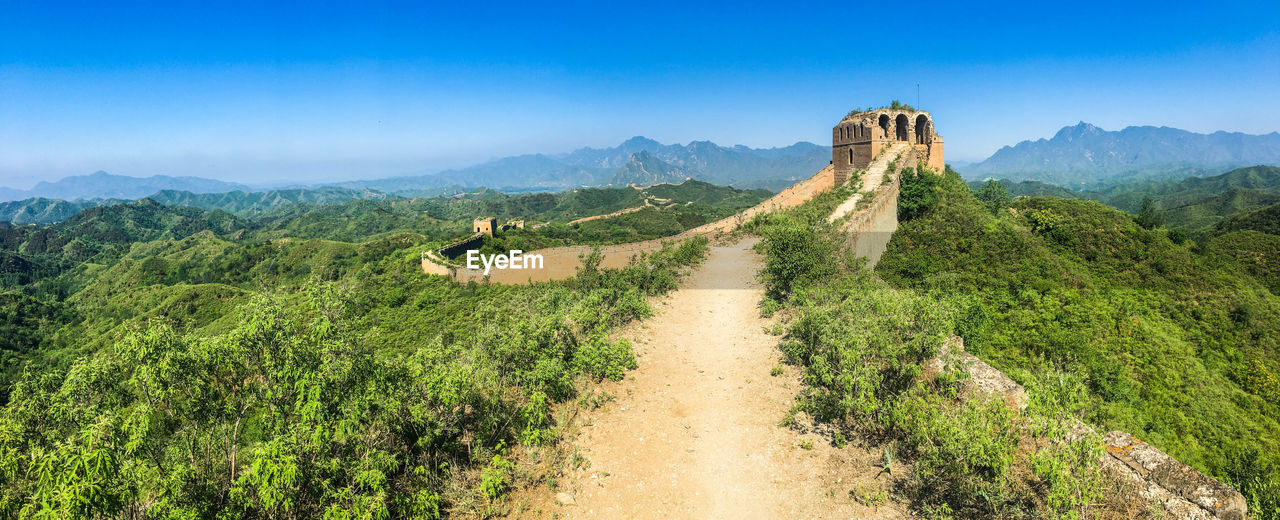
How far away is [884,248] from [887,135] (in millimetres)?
9365

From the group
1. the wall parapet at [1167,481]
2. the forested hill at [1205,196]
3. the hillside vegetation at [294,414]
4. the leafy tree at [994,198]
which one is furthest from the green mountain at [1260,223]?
the hillside vegetation at [294,414]

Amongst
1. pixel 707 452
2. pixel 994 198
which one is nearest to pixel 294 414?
pixel 707 452

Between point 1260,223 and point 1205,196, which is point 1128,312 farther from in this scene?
point 1205,196

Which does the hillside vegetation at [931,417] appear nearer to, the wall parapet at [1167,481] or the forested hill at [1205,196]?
the wall parapet at [1167,481]

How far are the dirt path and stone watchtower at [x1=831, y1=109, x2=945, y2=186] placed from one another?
18718 millimetres

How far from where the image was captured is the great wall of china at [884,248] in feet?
16.5

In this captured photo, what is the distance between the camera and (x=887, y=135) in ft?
86.2

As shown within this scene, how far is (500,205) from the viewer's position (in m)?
132

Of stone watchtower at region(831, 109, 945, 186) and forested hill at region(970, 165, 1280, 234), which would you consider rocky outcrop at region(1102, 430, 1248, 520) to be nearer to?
stone watchtower at region(831, 109, 945, 186)

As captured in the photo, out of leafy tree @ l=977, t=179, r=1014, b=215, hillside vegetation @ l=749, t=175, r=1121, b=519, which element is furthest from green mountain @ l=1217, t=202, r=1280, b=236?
hillside vegetation @ l=749, t=175, r=1121, b=519

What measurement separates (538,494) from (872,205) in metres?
16.8

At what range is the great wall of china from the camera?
5.04 metres

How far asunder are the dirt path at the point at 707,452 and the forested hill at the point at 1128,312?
264 cm

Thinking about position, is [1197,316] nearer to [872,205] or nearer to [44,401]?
[872,205]
